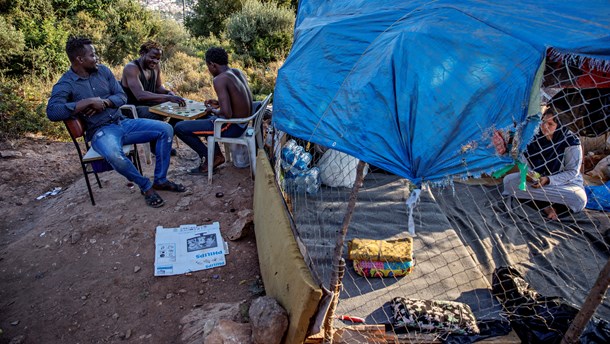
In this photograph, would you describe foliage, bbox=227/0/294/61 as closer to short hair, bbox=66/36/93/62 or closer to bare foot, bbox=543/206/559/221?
short hair, bbox=66/36/93/62

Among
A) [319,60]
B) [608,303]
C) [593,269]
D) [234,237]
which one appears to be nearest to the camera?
[319,60]

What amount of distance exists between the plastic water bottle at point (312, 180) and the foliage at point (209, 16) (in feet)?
40.6

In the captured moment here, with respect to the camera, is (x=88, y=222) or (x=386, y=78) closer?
(x=386, y=78)

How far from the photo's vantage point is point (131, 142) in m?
3.68

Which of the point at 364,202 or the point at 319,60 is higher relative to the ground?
the point at 319,60

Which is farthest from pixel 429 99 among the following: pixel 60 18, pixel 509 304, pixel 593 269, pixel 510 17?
pixel 60 18

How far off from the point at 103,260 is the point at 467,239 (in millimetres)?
3048

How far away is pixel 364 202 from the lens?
371 cm

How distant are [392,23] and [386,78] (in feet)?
1.95

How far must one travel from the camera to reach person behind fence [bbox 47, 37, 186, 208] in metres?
3.30

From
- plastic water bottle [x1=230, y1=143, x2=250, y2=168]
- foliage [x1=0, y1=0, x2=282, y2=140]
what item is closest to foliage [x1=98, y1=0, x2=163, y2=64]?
foliage [x1=0, y1=0, x2=282, y2=140]

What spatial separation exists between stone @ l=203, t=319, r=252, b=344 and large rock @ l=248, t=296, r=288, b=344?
0.25 ft

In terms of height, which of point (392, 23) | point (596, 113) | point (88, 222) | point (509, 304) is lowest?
point (88, 222)

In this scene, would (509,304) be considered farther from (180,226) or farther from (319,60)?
(180,226)
